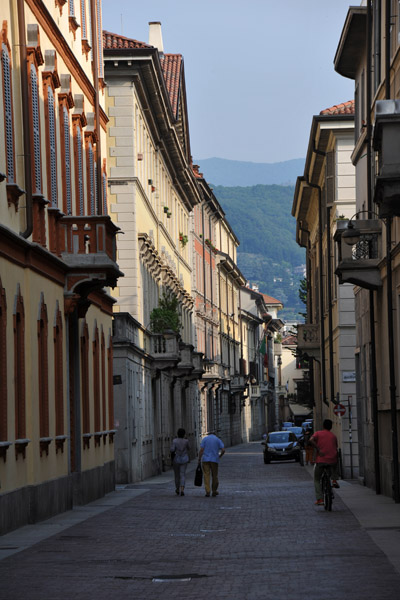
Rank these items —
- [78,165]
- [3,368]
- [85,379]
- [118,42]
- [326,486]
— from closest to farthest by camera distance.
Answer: [3,368]
[326,486]
[78,165]
[85,379]
[118,42]

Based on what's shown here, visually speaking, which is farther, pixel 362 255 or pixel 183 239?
pixel 183 239

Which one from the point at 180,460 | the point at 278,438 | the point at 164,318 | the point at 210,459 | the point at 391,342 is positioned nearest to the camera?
the point at 391,342

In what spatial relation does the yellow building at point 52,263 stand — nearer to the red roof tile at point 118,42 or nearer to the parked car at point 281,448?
the red roof tile at point 118,42

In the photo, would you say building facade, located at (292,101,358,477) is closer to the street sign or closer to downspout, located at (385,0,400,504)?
the street sign

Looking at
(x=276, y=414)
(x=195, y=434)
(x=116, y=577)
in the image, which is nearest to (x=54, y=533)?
(x=116, y=577)

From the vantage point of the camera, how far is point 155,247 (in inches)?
1834

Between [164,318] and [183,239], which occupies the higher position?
[183,239]

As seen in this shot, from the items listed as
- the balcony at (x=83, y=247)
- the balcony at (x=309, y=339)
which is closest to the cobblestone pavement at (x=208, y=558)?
the balcony at (x=83, y=247)

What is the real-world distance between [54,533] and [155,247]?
28.4m

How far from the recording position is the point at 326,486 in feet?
74.4

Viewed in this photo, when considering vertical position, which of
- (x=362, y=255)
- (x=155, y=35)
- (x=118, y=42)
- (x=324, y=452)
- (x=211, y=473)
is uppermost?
(x=155, y=35)

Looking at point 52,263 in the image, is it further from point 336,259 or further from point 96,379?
point 336,259

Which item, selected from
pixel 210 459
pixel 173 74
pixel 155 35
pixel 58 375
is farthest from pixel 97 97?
pixel 155 35

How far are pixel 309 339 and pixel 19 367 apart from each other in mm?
32790
